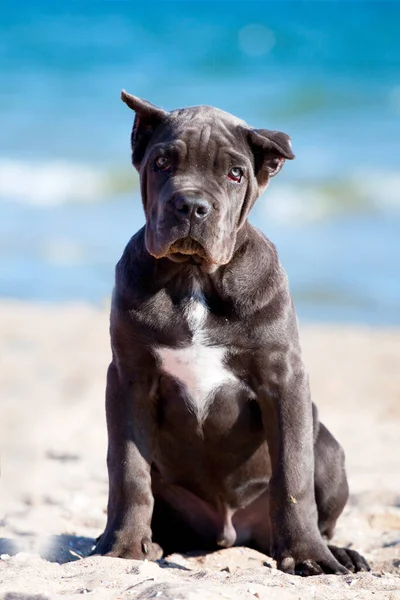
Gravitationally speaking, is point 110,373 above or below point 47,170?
below

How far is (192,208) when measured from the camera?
14.3 feet

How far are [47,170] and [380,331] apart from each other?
1505 centimetres

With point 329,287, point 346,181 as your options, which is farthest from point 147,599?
point 346,181

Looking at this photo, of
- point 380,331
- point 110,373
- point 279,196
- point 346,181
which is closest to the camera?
point 110,373

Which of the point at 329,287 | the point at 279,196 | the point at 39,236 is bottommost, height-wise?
the point at 329,287

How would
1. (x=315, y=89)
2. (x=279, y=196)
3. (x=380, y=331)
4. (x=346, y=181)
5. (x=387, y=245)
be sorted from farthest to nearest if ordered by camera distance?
(x=315, y=89) < (x=346, y=181) < (x=279, y=196) < (x=387, y=245) < (x=380, y=331)

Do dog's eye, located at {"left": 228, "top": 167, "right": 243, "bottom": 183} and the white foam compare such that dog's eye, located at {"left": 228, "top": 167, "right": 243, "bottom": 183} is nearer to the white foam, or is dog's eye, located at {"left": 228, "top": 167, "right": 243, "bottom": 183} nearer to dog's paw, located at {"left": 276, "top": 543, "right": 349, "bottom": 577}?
dog's paw, located at {"left": 276, "top": 543, "right": 349, "bottom": 577}

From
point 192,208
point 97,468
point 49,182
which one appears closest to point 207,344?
point 192,208

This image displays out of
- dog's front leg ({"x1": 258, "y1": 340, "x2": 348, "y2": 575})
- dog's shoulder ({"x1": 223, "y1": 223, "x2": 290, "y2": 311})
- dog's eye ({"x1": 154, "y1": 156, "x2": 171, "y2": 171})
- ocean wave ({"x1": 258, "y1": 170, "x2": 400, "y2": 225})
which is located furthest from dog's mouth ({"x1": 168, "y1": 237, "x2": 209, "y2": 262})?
ocean wave ({"x1": 258, "y1": 170, "x2": 400, "y2": 225})

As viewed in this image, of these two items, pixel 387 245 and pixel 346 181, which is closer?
pixel 387 245

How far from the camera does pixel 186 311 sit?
4.70 meters

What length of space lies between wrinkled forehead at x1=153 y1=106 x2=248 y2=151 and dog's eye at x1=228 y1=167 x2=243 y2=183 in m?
0.10

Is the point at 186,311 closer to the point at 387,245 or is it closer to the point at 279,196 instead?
the point at 387,245

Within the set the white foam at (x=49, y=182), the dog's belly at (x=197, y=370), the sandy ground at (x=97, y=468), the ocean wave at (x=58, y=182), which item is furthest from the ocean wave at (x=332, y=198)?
the dog's belly at (x=197, y=370)
